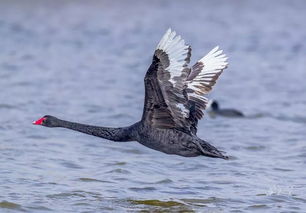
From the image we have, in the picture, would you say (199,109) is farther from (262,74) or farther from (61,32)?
(61,32)

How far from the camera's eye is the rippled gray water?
30.8 ft

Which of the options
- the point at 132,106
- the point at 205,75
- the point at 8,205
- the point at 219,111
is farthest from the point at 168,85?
the point at 132,106

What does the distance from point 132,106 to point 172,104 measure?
6215 mm

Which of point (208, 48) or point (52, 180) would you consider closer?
point (52, 180)

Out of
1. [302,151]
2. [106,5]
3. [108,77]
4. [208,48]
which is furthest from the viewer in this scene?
[106,5]

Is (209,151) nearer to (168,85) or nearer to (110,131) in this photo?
(168,85)

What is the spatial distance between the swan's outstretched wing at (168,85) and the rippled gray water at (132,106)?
982 millimetres

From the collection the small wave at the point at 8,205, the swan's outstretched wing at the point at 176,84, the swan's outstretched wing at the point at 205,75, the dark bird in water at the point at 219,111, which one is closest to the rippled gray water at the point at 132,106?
the small wave at the point at 8,205

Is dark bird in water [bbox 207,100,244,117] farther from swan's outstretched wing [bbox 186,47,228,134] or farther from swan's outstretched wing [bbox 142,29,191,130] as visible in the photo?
swan's outstretched wing [bbox 142,29,191,130]

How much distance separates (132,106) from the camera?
14828 millimetres

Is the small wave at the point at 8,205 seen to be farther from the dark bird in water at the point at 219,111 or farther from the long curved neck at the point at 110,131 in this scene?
the dark bird in water at the point at 219,111

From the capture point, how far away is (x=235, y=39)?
2311 cm

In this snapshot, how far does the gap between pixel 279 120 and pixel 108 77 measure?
15.1 ft

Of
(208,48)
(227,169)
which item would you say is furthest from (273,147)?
(208,48)
